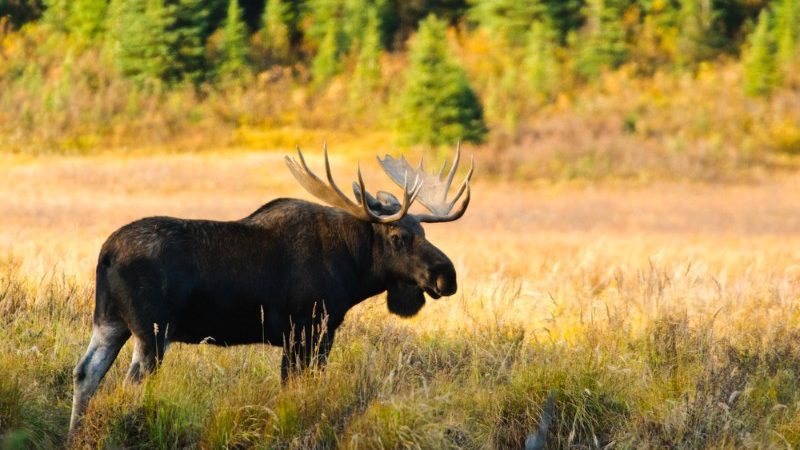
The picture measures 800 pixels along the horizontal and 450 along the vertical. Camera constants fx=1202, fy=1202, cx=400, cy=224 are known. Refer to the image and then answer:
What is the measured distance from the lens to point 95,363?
6.83 metres

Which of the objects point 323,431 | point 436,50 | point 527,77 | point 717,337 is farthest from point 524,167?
point 323,431

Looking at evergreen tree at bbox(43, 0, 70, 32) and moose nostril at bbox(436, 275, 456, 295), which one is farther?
evergreen tree at bbox(43, 0, 70, 32)

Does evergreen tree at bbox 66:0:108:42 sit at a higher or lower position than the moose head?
lower

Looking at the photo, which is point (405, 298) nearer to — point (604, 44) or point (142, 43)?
point (142, 43)

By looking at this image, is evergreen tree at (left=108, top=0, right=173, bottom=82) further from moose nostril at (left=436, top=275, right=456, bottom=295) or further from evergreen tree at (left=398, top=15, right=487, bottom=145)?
moose nostril at (left=436, top=275, right=456, bottom=295)

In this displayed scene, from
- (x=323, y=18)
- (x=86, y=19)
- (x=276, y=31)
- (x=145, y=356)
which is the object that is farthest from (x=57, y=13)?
(x=145, y=356)

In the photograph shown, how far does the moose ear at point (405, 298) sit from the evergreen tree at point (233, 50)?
148 feet

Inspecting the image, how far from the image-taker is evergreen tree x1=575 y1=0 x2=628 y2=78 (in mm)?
52188

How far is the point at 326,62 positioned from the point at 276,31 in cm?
517

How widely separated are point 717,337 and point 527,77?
142 ft

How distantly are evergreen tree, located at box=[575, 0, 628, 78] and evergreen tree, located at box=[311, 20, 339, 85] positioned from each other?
35.9ft

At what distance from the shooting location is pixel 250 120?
49.0 meters

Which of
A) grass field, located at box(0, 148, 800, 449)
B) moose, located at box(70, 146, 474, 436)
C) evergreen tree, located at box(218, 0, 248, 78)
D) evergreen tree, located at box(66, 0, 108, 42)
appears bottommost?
evergreen tree, located at box(218, 0, 248, 78)

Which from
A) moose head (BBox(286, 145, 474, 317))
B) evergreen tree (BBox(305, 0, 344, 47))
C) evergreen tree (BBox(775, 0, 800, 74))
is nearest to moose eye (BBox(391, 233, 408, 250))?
moose head (BBox(286, 145, 474, 317))
